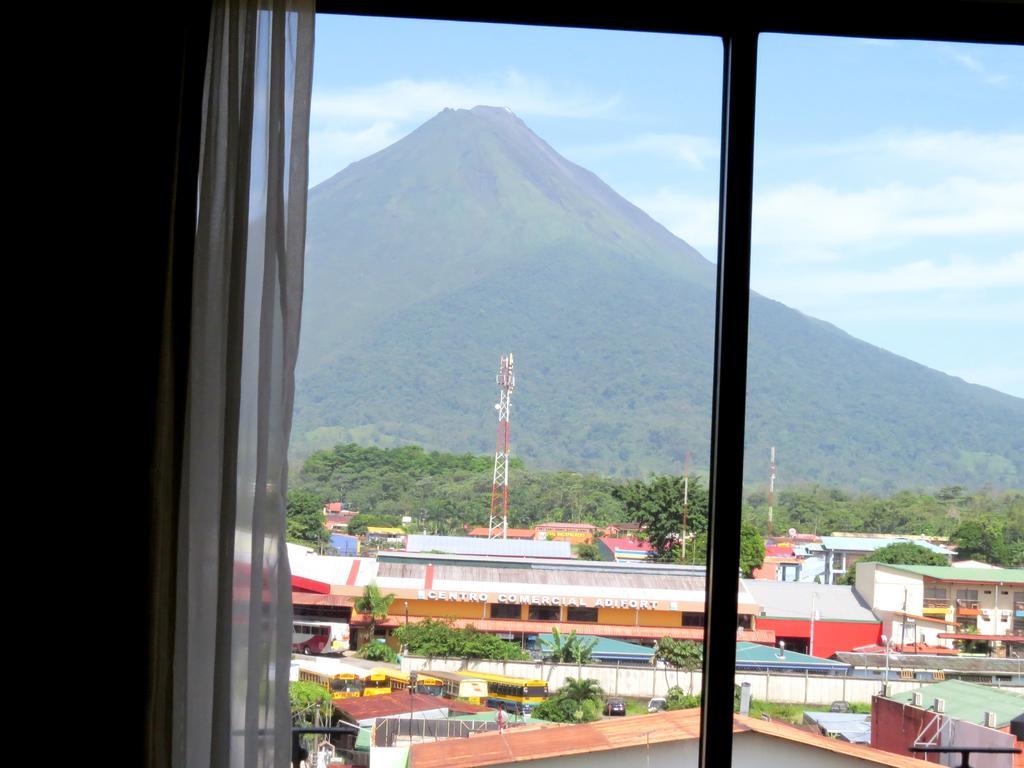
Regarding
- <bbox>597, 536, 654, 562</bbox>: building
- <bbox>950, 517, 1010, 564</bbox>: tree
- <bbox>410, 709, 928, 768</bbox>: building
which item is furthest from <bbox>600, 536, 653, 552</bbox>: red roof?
<bbox>950, 517, 1010, 564</bbox>: tree

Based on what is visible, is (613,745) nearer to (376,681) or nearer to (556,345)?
(376,681)

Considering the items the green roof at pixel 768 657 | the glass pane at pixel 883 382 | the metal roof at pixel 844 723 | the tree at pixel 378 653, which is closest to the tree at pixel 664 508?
the glass pane at pixel 883 382

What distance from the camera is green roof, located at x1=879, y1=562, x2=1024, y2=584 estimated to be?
185 cm

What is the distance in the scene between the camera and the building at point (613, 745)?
1.76 m

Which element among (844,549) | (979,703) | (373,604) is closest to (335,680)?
(373,604)

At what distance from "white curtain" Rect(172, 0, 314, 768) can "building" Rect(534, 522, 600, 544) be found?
21.8 inches

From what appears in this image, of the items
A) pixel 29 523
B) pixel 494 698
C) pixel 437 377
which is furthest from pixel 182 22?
pixel 494 698

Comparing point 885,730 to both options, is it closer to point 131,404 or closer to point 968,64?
point 968,64

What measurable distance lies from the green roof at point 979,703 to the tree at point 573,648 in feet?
2.60

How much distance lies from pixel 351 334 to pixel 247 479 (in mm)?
433

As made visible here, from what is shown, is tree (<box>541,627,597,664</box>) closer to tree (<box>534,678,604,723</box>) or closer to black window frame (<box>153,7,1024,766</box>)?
tree (<box>534,678,604,723</box>)

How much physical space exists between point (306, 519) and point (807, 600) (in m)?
1.09

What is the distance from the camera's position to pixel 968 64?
73.7 inches

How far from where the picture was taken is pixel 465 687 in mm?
1765
